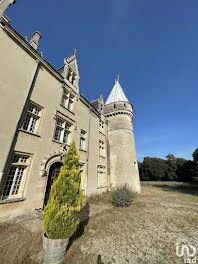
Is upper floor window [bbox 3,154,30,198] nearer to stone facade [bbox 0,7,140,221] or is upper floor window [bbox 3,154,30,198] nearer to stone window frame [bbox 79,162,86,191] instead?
stone facade [bbox 0,7,140,221]

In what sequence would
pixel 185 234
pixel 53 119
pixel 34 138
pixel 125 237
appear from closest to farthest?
pixel 125 237
pixel 185 234
pixel 34 138
pixel 53 119

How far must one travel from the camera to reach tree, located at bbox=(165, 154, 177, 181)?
34375mm

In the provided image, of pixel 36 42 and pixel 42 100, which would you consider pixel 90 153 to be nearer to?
pixel 42 100

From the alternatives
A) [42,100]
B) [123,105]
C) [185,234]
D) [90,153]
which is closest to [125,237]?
[185,234]

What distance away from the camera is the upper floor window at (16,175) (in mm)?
5574

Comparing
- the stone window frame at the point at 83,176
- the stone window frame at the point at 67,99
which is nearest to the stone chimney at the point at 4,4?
the stone window frame at the point at 67,99

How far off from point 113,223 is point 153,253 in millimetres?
2249

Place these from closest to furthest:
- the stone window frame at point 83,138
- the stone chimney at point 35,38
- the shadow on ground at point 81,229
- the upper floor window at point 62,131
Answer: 1. the shadow on ground at point 81,229
2. the stone chimney at point 35,38
3. the upper floor window at point 62,131
4. the stone window frame at point 83,138

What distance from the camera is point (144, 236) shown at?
4461 mm

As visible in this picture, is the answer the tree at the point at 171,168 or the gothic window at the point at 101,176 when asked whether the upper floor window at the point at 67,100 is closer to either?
the gothic window at the point at 101,176

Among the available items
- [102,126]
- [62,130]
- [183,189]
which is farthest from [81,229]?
[183,189]
